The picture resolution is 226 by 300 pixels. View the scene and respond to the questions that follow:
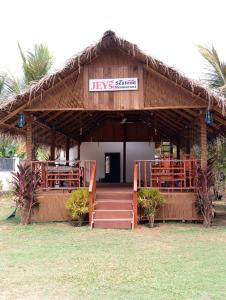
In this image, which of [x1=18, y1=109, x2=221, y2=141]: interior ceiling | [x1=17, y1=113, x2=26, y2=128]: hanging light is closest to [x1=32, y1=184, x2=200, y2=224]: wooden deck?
[x1=17, y1=113, x2=26, y2=128]: hanging light

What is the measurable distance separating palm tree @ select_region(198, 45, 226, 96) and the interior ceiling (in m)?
1.67

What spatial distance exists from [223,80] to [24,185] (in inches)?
278

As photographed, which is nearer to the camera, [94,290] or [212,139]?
[94,290]

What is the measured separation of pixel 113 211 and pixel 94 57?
12.2ft

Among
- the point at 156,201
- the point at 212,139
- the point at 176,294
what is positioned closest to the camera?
the point at 176,294

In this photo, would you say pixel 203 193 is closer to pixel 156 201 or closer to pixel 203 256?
pixel 156 201

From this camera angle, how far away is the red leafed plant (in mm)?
10686

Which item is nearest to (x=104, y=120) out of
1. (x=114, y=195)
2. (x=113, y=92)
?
(x=114, y=195)

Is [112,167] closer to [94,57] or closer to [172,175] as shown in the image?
[172,175]

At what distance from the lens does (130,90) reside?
427 inches

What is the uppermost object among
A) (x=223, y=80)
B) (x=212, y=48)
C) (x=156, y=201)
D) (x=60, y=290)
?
(x=212, y=48)

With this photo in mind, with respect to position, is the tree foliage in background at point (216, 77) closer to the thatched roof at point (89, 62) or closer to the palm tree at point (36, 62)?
the thatched roof at point (89, 62)

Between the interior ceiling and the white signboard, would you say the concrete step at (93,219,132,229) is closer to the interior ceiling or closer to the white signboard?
the white signboard

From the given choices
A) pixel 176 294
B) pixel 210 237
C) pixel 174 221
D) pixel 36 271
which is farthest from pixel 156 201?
pixel 176 294
